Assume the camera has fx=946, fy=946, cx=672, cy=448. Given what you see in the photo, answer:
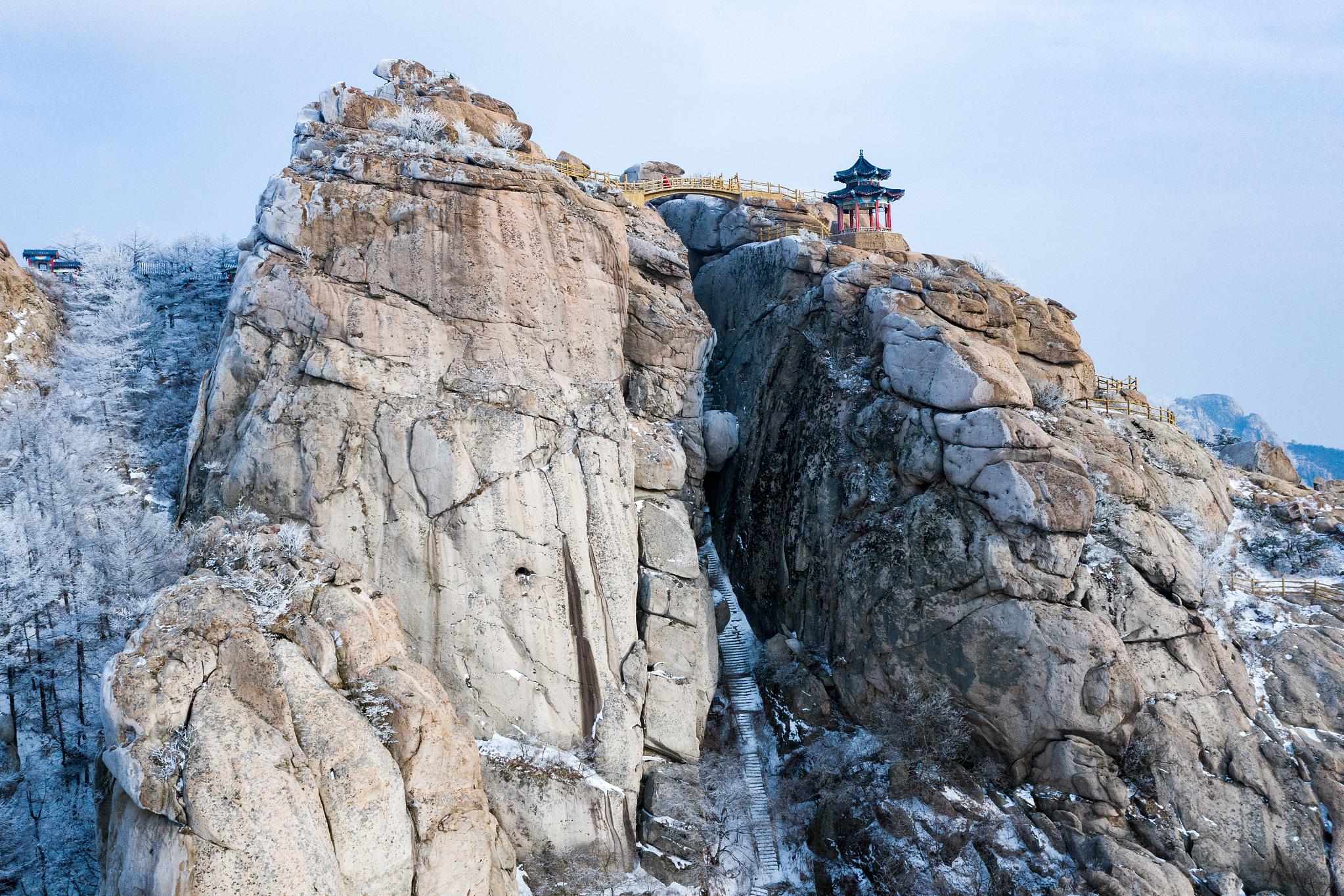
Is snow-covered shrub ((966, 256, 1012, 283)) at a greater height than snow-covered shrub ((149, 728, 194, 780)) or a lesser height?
greater

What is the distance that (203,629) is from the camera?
771 inches

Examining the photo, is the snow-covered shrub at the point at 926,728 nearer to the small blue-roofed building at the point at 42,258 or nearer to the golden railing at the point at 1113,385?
the golden railing at the point at 1113,385

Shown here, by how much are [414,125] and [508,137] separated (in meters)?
3.43

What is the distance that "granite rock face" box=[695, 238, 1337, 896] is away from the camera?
1055 inches

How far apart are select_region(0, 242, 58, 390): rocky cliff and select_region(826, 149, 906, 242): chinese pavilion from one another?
3633 cm

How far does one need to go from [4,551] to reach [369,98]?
1844cm

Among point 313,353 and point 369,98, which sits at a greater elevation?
point 369,98

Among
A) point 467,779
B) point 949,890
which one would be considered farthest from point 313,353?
point 949,890

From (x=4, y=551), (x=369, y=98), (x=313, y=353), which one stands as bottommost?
(x=4, y=551)

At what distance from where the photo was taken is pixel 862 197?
51.7m

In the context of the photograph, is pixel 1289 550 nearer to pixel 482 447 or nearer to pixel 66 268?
pixel 482 447

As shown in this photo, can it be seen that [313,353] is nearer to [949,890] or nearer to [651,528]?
[651,528]

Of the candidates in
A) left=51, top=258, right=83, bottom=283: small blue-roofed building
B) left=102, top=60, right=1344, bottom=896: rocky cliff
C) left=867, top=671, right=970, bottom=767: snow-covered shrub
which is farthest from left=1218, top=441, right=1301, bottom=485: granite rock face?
left=51, top=258, right=83, bottom=283: small blue-roofed building

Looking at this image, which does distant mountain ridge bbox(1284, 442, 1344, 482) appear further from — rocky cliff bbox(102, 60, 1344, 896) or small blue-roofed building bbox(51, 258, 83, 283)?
small blue-roofed building bbox(51, 258, 83, 283)
